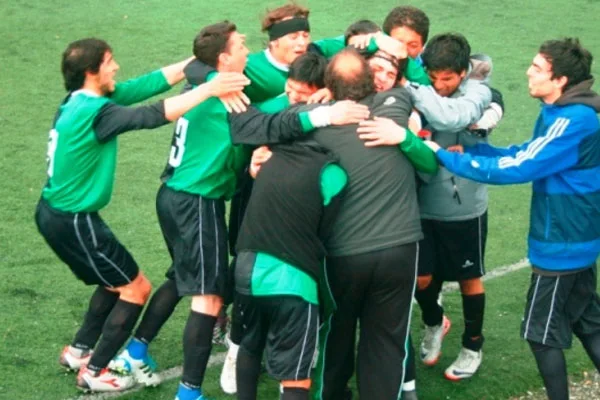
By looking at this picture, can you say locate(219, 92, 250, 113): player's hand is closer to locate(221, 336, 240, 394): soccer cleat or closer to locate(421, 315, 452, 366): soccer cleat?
locate(221, 336, 240, 394): soccer cleat

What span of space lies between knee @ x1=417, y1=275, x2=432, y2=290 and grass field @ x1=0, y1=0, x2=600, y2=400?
0.57 metres

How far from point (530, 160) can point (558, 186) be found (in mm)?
219

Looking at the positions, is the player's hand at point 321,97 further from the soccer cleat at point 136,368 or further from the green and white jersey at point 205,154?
the soccer cleat at point 136,368

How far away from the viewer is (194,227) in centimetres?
648

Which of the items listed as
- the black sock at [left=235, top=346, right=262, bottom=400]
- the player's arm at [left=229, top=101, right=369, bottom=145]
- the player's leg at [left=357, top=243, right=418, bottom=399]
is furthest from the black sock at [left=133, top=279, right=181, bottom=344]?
the player's leg at [left=357, top=243, right=418, bottom=399]

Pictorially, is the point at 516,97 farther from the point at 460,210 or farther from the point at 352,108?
the point at 352,108

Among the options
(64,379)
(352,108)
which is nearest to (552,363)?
(352,108)

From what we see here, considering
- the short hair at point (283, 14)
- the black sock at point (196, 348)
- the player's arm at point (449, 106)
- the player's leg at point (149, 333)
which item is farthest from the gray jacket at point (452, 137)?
the player's leg at point (149, 333)

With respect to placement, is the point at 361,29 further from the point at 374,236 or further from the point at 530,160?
the point at 374,236

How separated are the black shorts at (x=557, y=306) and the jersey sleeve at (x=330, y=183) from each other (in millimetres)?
1295

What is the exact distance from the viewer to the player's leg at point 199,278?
645cm

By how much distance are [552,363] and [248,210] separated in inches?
71.6

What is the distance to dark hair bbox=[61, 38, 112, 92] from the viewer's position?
250 inches

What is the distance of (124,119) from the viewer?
20.1 feet
